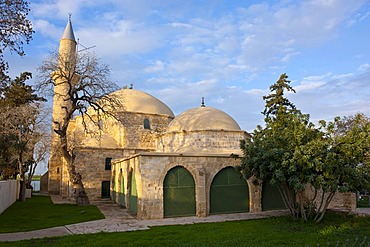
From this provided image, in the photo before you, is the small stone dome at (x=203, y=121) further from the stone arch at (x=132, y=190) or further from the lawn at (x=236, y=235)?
the lawn at (x=236, y=235)

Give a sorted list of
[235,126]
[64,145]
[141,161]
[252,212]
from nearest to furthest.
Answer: [141,161]
[252,212]
[64,145]
[235,126]

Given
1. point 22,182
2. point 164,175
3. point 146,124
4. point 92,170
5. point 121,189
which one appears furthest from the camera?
point 146,124

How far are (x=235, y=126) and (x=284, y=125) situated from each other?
7.57m

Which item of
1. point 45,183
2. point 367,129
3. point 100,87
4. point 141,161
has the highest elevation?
point 100,87

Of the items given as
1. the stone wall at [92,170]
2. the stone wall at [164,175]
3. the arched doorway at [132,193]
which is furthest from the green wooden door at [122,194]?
the stone wall at [92,170]

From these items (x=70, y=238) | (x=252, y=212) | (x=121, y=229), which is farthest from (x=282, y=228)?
(x=70, y=238)

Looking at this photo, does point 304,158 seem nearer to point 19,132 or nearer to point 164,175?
point 164,175

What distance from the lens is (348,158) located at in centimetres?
1067

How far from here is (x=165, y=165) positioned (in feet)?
43.9

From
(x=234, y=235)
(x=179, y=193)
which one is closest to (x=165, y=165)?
(x=179, y=193)

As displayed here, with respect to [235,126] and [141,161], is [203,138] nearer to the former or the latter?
[235,126]

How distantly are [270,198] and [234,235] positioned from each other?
23.4 feet

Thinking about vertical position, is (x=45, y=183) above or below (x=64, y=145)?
below

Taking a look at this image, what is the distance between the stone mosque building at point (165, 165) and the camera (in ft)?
43.6
